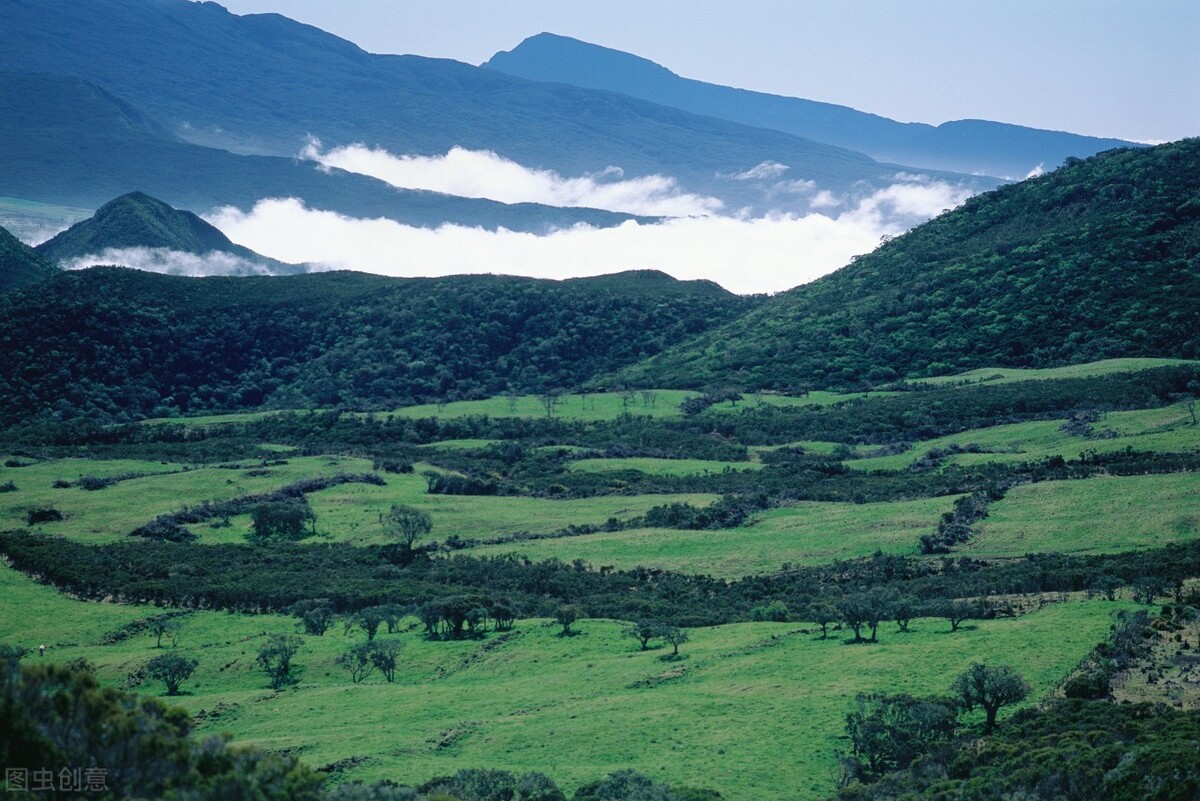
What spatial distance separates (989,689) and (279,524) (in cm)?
5775

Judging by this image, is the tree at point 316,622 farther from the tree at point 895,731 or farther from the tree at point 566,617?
the tree at point 895,731

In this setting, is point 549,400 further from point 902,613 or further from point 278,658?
point 902,613

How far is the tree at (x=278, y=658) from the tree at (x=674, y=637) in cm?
1663

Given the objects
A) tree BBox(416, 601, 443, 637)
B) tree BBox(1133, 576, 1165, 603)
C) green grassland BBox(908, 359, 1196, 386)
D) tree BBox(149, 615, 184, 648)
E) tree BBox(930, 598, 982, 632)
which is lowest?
tree BBox(149, 615, 184, 648)

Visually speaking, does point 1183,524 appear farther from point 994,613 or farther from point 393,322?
point 393,322

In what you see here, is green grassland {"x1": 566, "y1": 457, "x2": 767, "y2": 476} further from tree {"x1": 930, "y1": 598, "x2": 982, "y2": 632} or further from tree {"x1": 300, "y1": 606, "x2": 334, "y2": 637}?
tree {"x1": 930, "y1": 598, "x2": 982, "y2": 632}

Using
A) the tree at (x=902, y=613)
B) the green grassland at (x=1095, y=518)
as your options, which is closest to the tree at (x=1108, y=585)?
the green grassland at (x=1095, y=518)

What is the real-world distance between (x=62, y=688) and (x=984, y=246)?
15397cm

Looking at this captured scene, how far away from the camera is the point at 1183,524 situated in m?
66.0

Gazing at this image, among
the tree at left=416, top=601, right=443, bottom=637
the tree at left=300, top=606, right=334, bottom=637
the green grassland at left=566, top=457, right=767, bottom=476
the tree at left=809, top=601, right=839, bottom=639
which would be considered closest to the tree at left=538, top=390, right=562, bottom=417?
the green grassland at left=566, top=457, right=767, bottom=476

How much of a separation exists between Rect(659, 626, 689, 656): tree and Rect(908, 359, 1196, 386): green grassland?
250ft

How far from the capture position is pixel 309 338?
175 metres

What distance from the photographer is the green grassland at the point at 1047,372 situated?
116125 millimetres

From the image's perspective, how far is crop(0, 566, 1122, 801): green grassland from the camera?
39.8m
